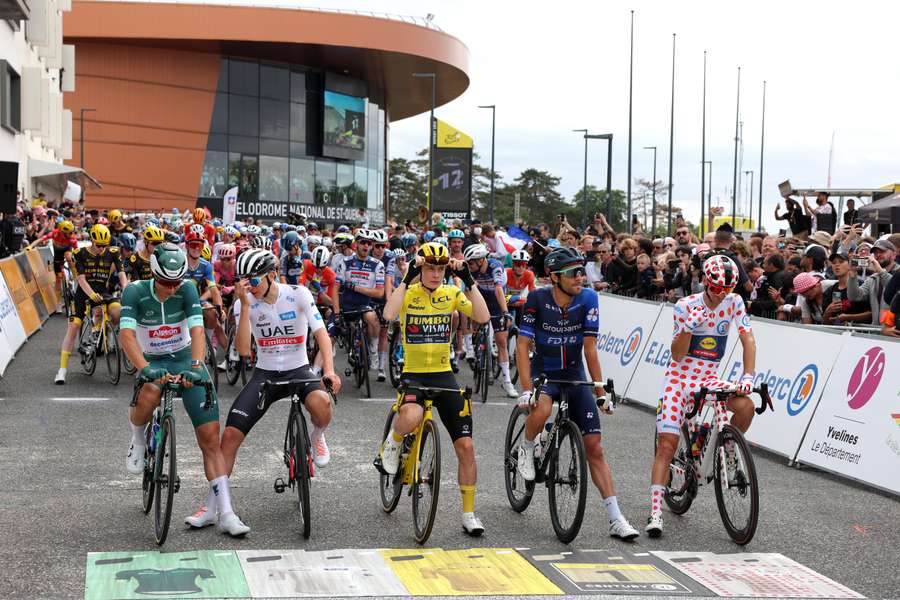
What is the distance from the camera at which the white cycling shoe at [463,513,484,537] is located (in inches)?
314

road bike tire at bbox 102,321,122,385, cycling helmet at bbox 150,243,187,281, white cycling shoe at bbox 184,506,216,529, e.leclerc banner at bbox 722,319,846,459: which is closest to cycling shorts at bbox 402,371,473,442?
white cycling shoe at bbox 184,506,216,529

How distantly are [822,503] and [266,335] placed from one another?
506 centimetres

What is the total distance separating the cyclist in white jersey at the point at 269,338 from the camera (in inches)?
318

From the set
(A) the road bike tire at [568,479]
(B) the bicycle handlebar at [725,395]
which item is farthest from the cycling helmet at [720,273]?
(A) the road bike tire at [568,479]

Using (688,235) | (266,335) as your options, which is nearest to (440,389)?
(266,335)

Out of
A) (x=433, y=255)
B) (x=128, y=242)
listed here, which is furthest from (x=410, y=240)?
(x=433, y=255)

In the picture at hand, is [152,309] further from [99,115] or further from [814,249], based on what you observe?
[99,115]

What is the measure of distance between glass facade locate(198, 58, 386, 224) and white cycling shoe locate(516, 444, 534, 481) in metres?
58.1

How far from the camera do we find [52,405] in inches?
534

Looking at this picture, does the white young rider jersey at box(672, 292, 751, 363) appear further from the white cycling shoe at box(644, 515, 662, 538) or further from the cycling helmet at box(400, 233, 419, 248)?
the cycling helmet at box(400, 233, 419, 248)

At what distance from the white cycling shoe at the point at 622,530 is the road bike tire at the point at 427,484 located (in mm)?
1358

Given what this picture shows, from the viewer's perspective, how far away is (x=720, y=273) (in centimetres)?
830

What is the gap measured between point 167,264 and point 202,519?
1.87 meters

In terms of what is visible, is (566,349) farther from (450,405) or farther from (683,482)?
(683,482)
